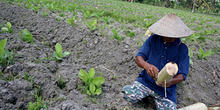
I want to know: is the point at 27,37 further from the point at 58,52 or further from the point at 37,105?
the point at 37,105

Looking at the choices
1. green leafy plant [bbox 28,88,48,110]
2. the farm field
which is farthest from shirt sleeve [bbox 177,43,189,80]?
green leafy plant [bbox 28,88,48,110]

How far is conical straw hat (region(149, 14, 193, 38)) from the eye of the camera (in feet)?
5.51

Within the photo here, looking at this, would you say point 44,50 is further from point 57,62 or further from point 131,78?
point 131,78

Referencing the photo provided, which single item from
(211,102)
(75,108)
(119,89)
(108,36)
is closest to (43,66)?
(75,108)

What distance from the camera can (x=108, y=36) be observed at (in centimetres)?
349

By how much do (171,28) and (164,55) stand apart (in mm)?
423

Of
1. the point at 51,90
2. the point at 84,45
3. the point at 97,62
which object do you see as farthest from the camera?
the point at 84,45

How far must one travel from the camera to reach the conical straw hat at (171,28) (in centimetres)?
168

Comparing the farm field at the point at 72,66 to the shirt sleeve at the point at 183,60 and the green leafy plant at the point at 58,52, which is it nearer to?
the green leafy plant at the point at 58,52

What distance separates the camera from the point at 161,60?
6.59ft

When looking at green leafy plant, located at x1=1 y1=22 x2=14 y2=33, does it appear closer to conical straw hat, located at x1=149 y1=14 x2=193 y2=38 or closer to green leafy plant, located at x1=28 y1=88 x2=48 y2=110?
green leafy plant, located at x1=28 y1=88 x2=48 y2=110

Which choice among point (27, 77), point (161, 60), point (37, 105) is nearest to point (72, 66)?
point (27, 77)

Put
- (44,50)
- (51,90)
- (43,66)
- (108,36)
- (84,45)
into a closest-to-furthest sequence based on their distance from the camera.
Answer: (51,90) → (43,66) → (44,50) → (84,45) → (108,36)

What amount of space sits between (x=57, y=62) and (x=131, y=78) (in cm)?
131
